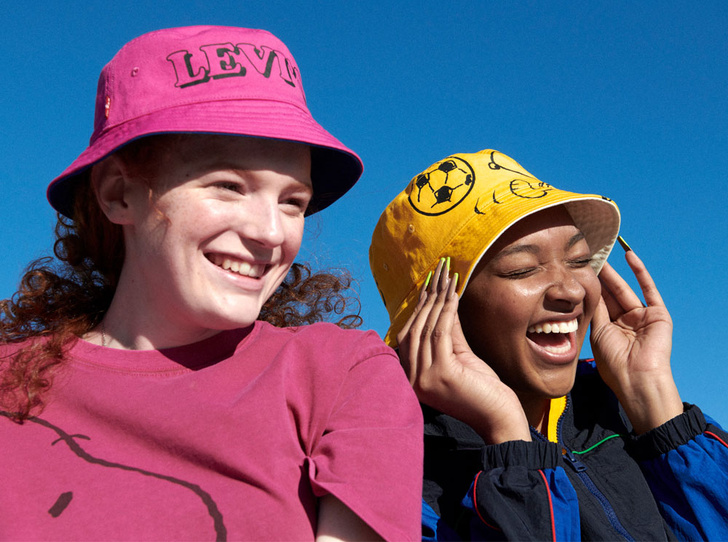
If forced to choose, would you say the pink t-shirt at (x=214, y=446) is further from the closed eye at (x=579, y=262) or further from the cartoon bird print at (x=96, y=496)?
the closed eye at (x=579, y=262)

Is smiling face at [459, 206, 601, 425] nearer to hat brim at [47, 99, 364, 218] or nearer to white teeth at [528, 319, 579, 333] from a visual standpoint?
white teeth at [528, 319, 579, 333]

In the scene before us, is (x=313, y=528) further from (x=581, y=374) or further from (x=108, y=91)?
(x=581, y=374)

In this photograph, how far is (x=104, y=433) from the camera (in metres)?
2.19

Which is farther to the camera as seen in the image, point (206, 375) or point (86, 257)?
point (86, 257)

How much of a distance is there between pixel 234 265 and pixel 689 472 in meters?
2.34

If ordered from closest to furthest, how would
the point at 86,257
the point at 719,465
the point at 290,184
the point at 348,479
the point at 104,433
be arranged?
the point at 348,479, the point at 104,433, the point at 290,184, the point at 86,257, the point at 719,465

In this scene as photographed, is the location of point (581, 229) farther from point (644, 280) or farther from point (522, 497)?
point (522, 497)

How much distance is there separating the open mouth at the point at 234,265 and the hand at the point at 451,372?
3.76ft

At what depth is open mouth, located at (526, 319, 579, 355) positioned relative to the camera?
3.39m

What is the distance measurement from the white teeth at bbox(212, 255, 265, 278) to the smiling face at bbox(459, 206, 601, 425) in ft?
4.53

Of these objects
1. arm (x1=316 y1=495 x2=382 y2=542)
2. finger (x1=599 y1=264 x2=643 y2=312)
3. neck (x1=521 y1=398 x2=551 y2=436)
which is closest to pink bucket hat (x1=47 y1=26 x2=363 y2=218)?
arm (x1=316 y1=495 x2=382 y2=542)

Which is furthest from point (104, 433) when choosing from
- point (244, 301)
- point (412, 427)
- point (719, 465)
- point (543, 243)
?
point (719, 465)

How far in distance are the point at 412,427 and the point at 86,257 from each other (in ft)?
5.20

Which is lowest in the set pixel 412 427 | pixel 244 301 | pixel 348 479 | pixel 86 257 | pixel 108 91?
pixel 348 479
